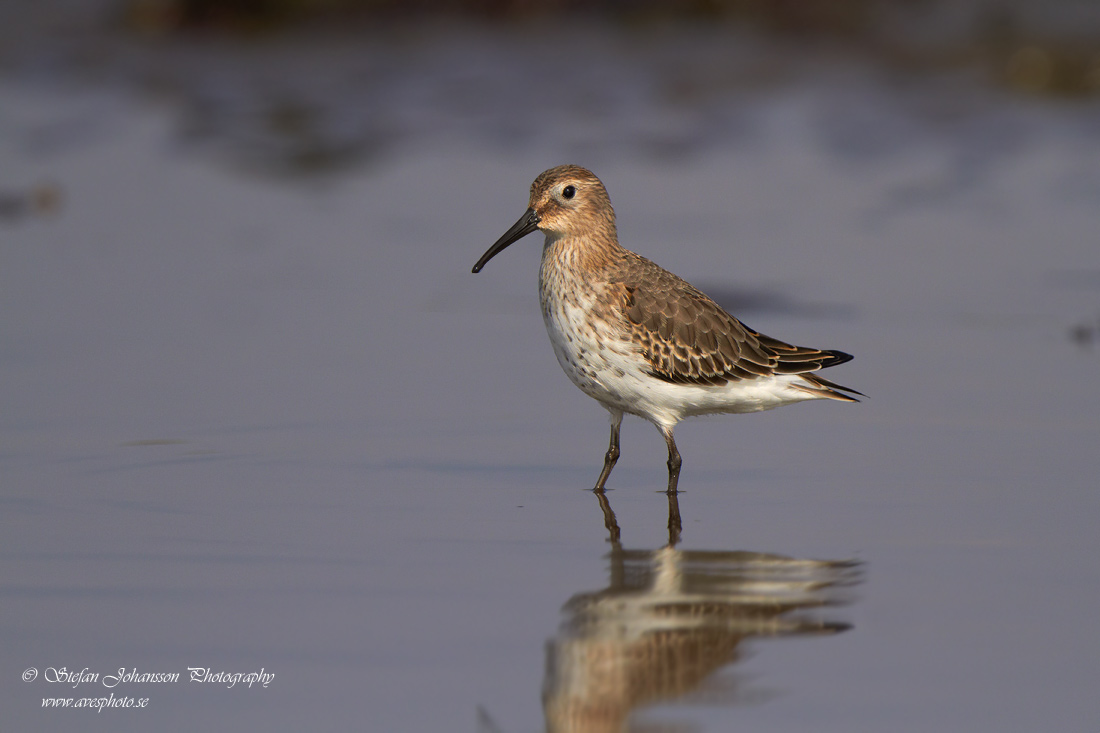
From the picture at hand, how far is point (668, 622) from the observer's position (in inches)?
227

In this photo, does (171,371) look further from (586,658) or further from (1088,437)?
(1088,437)

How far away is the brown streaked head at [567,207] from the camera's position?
798 cm

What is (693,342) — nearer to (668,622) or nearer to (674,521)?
A: (674,521)

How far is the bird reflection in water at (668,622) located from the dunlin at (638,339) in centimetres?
101

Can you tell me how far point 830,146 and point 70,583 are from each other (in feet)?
38.4

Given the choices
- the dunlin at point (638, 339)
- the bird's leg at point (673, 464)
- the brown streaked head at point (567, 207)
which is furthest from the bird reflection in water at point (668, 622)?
the brown streaked head at point (567, 207)

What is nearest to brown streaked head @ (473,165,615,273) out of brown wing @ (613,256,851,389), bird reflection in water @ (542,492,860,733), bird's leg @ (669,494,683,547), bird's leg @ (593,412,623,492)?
brown wing @ (613,256,851,389)

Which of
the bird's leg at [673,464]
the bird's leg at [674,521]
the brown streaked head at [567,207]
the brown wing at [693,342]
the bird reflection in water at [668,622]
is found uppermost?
the brown streaked head at [567,207]

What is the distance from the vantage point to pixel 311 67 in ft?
65.6

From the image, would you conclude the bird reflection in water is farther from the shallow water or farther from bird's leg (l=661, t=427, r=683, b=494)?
bird's leg (l=661, t=427, r=683, b=494)

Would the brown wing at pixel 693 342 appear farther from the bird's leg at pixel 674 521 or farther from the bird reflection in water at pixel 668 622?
the bird reflection in water at pixel 668 622

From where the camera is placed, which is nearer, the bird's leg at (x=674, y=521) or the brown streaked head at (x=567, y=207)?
the bird's leg at (x=674, y=521)

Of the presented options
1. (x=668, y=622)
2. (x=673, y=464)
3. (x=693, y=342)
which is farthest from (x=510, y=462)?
(x=668, y=622)

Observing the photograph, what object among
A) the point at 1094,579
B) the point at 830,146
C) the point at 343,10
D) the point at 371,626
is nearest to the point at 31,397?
the point at 371,626
